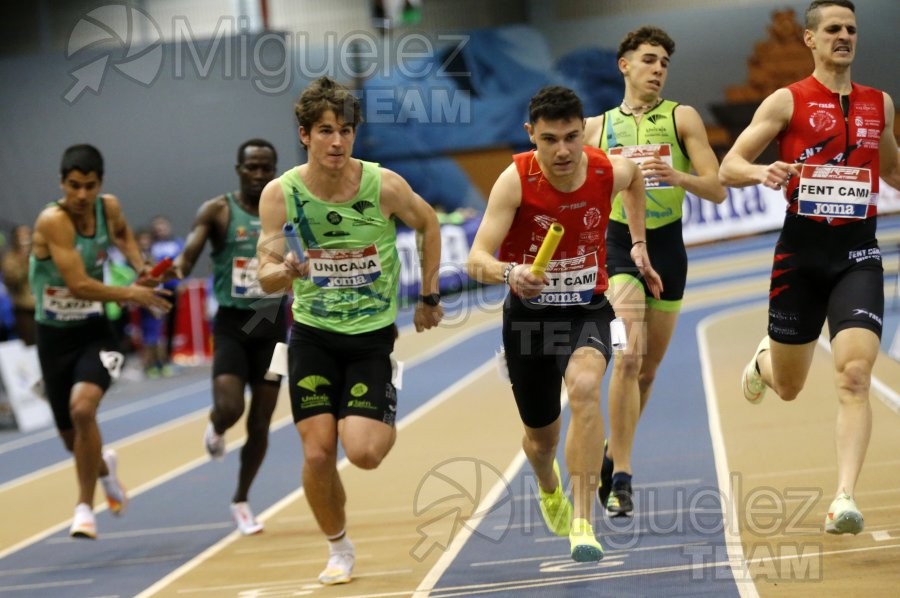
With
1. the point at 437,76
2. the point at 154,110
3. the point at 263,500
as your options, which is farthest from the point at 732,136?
the point at 263,500

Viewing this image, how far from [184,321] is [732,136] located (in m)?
13.8

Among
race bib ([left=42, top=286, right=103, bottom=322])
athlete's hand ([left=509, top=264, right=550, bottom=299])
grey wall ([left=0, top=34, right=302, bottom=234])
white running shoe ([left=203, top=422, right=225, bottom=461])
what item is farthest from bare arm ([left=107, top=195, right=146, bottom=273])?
grey wall ([left=0, top=34, right=302, bottom=234])

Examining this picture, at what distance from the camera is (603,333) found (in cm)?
595

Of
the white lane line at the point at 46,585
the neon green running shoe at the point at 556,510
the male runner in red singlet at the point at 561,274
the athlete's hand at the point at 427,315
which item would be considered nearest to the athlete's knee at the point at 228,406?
the white lane line at the point at 46,585

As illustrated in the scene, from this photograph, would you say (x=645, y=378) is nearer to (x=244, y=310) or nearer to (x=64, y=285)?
(x=244, y=310)

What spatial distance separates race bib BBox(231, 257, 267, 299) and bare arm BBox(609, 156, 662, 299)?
2.57 meters

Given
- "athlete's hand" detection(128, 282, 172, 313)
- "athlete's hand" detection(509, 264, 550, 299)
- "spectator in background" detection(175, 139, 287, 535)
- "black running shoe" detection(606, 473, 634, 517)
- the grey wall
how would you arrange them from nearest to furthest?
"athlete's hand" detection(509, 264, 550, 299) → "black running shoe" detection(606, 473, 634, 517) → "athlete's hand" detection(128, 282, 172, 313) → "spectator in background" detection(175, 139, 287, 535) → the grey wall

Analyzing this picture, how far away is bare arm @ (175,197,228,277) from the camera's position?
8.12 meters

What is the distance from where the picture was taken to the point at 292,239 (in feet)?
19.9

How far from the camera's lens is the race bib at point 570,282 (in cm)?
587

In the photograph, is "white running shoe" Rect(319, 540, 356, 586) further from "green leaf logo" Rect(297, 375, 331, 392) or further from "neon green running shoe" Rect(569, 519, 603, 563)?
"neon green running shoe" Rect(569, 519, 603, 563)

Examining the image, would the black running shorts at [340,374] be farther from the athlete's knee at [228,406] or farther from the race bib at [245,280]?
the race bib at [245,280]

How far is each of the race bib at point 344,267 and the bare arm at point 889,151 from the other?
240 centimetres

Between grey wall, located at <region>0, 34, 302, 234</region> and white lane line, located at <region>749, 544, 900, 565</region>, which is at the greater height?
grey wall, located at <region>0, 34, 302, 234</region>
